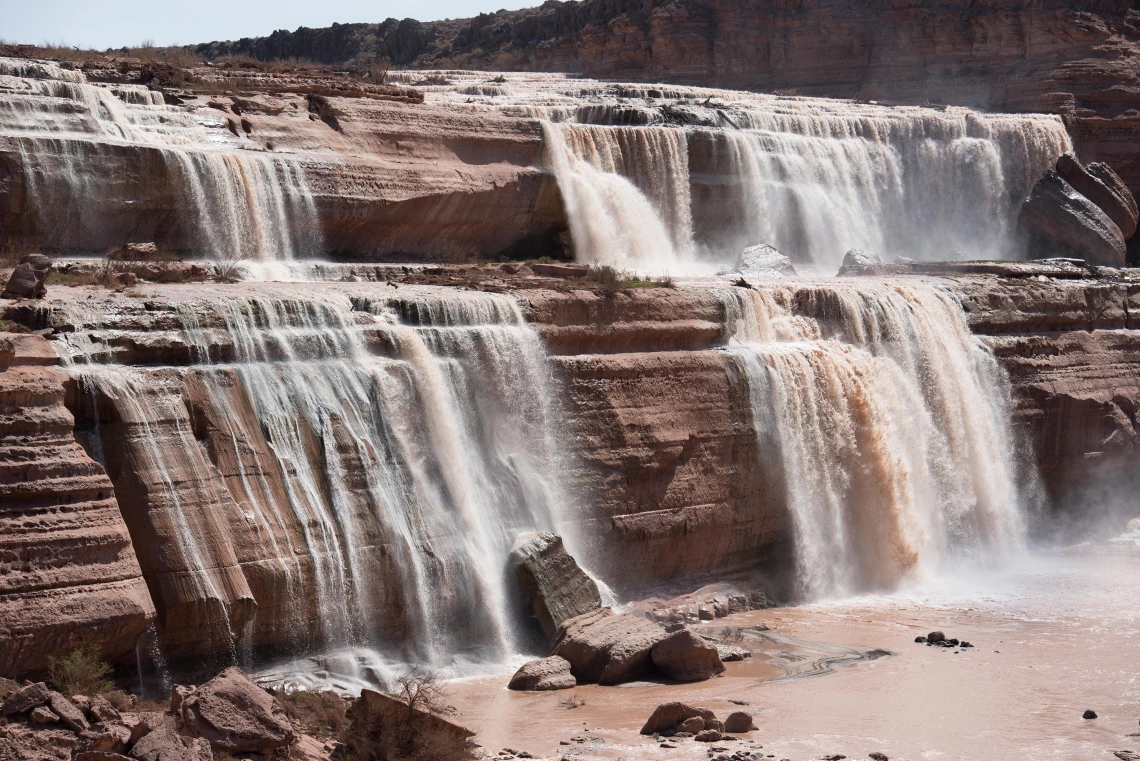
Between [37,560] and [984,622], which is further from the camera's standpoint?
[984,622]

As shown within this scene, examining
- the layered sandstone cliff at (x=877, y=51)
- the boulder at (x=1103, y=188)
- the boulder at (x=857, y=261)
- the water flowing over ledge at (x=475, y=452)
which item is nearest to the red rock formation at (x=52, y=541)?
the water flowing over ledge at (x=475, y=452)

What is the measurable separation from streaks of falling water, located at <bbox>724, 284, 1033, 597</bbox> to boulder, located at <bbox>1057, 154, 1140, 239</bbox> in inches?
457

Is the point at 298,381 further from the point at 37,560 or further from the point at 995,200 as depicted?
the point at 995,200

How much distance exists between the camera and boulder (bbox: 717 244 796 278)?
27219mm

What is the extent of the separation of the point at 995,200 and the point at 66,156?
22.9 meters

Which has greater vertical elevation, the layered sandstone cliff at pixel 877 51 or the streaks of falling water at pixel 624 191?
the layered sandstone cliff at pixel 877 51

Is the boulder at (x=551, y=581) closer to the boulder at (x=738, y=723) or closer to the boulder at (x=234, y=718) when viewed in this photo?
the boulder at (x=738, y=723)

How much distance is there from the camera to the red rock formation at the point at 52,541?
38.8 feet

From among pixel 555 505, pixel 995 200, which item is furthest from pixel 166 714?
pixel 995 200

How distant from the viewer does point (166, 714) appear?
10.7 m

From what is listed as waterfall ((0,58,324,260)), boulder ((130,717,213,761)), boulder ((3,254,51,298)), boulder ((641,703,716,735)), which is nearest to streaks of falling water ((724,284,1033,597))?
waterfall ((0,58,324,260))

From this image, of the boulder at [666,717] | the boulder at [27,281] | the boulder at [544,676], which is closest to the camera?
the boulder at [666,717]

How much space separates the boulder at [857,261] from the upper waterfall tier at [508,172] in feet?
A: 6.01

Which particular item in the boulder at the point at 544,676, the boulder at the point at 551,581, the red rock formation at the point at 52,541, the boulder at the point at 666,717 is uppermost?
the red rock formation at the point at 52,541
